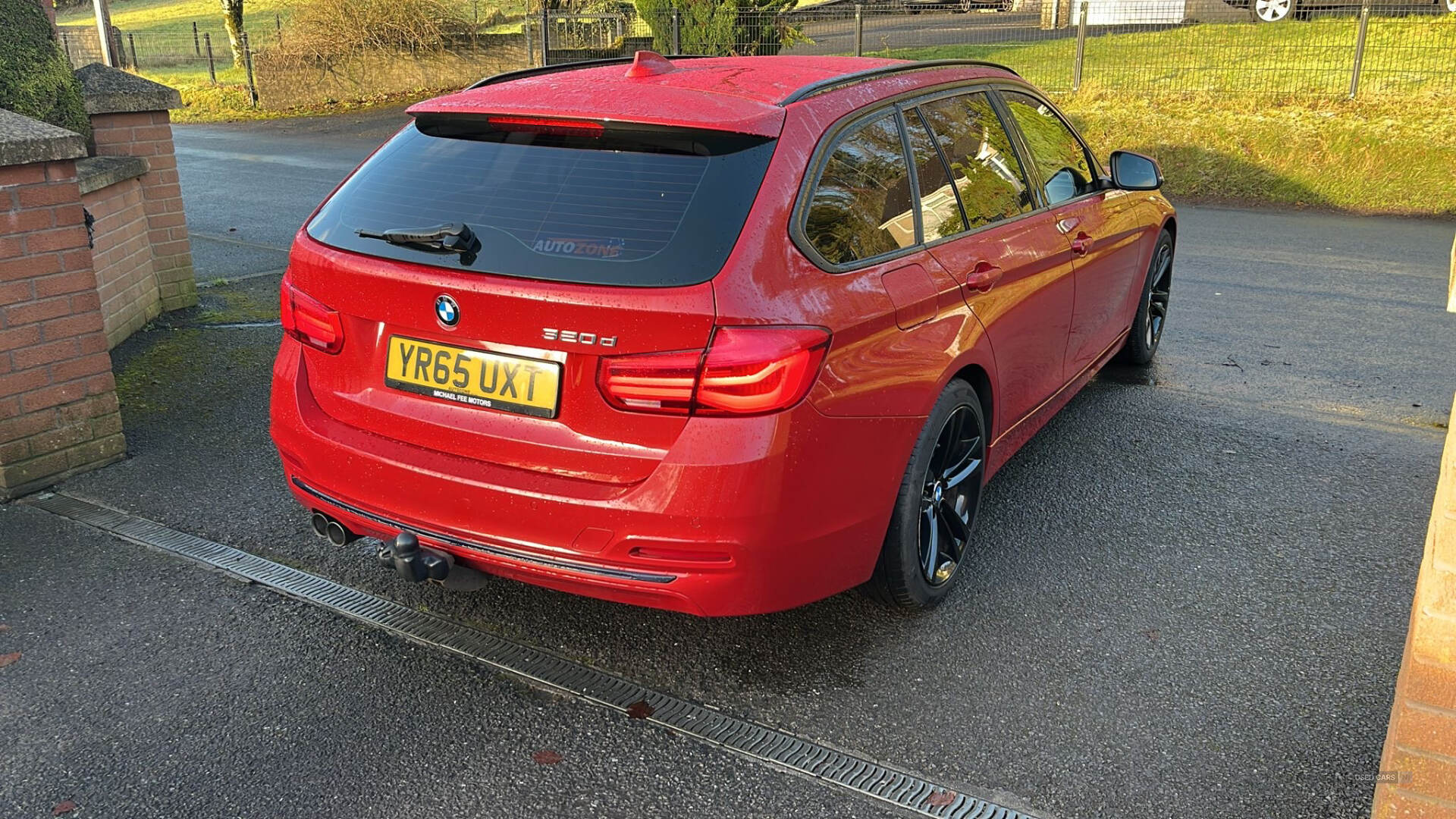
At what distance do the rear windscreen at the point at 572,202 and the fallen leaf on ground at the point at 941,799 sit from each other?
1.35 meters

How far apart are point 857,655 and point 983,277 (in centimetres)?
126

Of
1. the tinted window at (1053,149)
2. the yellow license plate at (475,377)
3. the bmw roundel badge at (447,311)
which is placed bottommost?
the yellow license plate at (475,377)

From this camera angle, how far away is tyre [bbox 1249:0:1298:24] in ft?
61.6

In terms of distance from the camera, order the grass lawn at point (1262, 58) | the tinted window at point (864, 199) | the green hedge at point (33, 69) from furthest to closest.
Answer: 1. the grass lawn at point (1262, 58)
2. the green hedge at point (33, 69)
3. the tinted window at point (864, 199)

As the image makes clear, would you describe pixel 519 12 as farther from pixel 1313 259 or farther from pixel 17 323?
pixel 17 323

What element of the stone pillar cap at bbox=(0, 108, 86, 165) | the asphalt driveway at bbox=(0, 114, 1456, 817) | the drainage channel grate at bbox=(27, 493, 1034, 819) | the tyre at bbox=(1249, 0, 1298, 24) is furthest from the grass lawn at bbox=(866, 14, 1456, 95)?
the drainage channel grate at bbox=(27, 493, 1034, 819)

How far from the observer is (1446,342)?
6613 mm

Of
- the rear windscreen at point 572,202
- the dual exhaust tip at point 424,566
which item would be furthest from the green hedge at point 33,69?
the dual exhaust tip at point 424,566

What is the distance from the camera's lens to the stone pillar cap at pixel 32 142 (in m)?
4.17

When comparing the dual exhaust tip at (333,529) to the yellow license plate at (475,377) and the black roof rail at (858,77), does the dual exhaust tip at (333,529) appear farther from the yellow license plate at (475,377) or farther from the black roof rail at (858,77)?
the black roof rail at (858,77)

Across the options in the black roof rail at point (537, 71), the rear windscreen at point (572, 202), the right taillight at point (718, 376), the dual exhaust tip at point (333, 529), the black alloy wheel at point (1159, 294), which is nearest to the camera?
the right taillight at point (718, 376)

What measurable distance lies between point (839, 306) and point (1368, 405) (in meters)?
3.81

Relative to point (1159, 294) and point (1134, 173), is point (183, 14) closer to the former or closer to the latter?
point (1159, 294)

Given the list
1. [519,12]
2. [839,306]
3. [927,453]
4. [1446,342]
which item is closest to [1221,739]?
[927,453]
